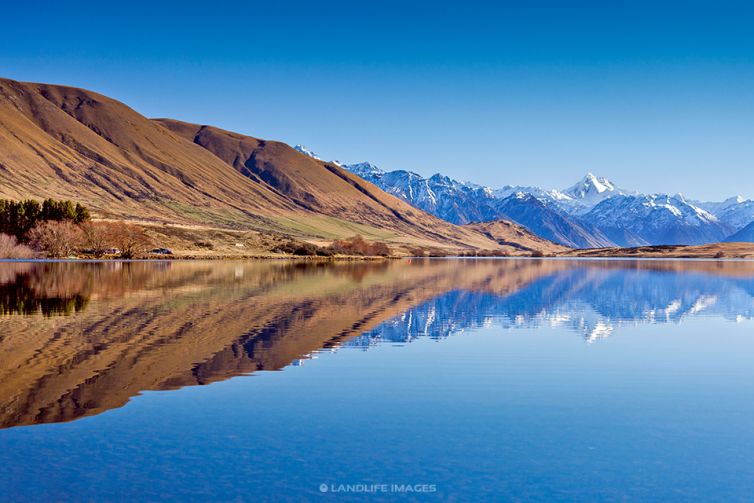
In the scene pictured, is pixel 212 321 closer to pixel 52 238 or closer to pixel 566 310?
pixel 566 310

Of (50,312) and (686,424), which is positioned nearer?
(686,424)

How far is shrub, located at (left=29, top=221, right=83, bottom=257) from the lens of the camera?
5925 inches

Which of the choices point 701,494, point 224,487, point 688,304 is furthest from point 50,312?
point 688,304

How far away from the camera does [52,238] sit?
493ft

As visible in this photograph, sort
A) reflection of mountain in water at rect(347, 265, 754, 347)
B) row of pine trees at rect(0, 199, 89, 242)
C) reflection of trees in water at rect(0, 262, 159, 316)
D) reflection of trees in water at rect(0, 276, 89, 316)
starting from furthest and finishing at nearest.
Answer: row of pine trees at rect(0, 199, 89, 242)
reflection of trees in water at rect(0, 262, 159, 316)
reflection of trees in water at rect(0, 276, 89, 316)
reflection of mountain in water at rect(347, 265, 754, 347)

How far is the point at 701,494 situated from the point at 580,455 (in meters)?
2.86

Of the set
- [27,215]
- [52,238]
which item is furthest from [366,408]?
[27,215]

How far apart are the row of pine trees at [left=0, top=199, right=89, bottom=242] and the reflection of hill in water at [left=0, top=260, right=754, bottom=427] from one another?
8631 cm

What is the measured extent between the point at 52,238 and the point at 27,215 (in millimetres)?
11435

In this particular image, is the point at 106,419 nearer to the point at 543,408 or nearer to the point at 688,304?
the point at 543,408

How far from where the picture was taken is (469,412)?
20312 millimetres

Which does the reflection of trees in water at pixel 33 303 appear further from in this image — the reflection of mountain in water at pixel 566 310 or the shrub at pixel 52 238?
the shrub at pixel 52 238

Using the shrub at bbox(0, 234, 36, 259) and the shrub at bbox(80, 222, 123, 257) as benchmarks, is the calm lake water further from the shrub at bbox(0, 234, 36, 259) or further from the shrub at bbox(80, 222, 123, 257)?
the shrub at bbox(80, 222, 123, 257)

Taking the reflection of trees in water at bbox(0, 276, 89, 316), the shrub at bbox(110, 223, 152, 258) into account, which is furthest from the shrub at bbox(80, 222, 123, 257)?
the reflection of trees in water at bbox(0, 276, 89, 316)
